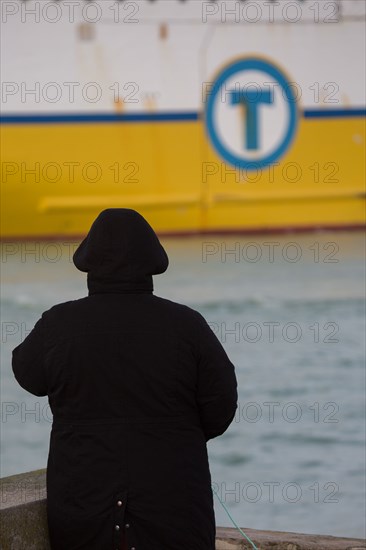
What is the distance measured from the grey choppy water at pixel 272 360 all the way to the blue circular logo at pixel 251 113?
3.90 feet

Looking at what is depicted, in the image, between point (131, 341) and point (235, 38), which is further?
point (235, 38)

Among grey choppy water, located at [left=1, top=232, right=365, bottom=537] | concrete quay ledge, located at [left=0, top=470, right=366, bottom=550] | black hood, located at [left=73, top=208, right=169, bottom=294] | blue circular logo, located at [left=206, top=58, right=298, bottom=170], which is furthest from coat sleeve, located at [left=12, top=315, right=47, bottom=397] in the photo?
blue circular logo, located at [left=206, top=58, right=298, bottom=170]

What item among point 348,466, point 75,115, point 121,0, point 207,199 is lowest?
point 348,466

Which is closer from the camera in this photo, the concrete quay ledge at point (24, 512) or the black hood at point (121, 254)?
the black hood at point (121, 254)

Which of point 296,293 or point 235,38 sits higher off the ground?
point 235,38

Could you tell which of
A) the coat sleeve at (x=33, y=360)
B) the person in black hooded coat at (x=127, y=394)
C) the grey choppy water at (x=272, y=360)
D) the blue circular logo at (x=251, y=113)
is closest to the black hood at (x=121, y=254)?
the person in black hooded coat at (x=127, y=394)

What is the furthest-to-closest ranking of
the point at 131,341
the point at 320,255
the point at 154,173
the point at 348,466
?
1. the point at 320,255
2. the point at 154,173
3. the point at 348,466
4. the point at 131,341

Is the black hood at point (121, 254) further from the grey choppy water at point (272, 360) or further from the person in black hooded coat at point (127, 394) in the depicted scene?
the grey choppy water at point (272, 360)

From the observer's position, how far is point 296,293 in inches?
565

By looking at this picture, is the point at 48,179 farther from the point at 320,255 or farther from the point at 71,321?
the point at 71,321

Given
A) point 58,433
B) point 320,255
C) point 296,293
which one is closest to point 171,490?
point 58,433

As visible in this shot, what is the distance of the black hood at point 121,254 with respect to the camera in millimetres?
2086

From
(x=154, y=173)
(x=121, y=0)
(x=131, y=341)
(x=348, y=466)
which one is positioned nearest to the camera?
(x=131, y=341)

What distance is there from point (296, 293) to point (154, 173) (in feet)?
7.12
